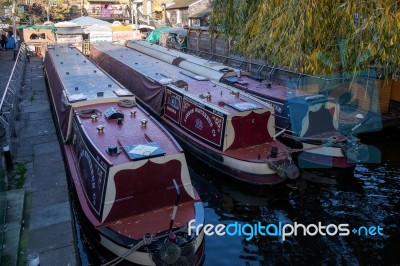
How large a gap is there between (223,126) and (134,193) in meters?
4.82

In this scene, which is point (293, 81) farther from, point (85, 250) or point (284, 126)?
point (85, 250)

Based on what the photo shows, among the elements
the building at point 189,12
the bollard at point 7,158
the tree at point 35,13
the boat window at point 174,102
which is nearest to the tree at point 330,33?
the boat window at point 174,102

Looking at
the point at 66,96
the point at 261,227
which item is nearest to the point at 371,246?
the point at 261,227

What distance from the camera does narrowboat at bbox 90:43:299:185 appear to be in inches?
471

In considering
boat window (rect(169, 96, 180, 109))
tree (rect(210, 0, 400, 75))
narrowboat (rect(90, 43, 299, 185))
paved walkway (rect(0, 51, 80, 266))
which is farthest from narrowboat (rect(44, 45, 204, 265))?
boat window (rect(169, 96, 180, 109))

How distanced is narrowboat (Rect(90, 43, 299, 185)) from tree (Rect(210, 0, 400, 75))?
4.15 metres

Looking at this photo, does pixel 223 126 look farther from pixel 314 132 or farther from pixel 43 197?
pixel 43 197

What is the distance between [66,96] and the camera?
1257 centimetres

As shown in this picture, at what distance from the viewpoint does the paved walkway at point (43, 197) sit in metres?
7.35

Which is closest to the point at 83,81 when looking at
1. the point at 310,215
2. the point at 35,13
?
the point at 310,215

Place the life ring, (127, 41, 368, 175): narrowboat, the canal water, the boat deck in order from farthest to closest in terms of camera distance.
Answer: the life ring < (127, 41, 368, 175): narrowboat < the canal water < the boat deck

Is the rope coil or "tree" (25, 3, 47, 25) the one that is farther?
"tree" (25, 3, 47, 25)

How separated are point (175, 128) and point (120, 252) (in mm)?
7739

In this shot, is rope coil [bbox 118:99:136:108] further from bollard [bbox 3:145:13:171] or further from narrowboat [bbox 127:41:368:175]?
narrowboat [bbox 127:41:368:175]
